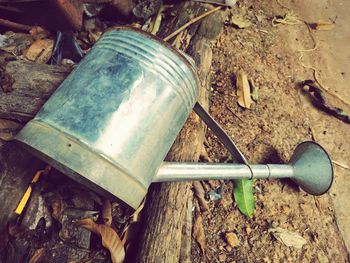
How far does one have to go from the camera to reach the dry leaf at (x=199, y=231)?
172 cm

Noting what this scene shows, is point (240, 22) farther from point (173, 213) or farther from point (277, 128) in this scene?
point (173, 213)

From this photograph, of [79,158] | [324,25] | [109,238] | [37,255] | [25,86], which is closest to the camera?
[79,158]

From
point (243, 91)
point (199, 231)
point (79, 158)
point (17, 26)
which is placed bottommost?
point (199, 231)

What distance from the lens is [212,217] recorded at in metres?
1.85

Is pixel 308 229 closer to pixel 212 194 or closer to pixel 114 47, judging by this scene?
pixel 212 194

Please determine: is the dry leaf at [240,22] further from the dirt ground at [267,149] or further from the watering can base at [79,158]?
the watering can base at [79,158]

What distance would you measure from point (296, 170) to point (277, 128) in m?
0.45

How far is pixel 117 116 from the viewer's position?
1199 mm

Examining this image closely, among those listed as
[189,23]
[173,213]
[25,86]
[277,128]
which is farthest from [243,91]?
[25,86]

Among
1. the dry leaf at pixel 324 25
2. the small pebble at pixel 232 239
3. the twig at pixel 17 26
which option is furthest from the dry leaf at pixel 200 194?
the dry leaf at pixel 324 25

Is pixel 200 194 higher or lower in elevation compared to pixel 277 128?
lower

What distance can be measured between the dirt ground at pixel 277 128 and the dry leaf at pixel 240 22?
4 centimetres

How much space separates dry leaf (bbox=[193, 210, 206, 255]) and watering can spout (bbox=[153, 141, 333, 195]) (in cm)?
33

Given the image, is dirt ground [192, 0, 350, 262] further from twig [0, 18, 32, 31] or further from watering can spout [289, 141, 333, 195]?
twig [0, 18, 32, 31]
